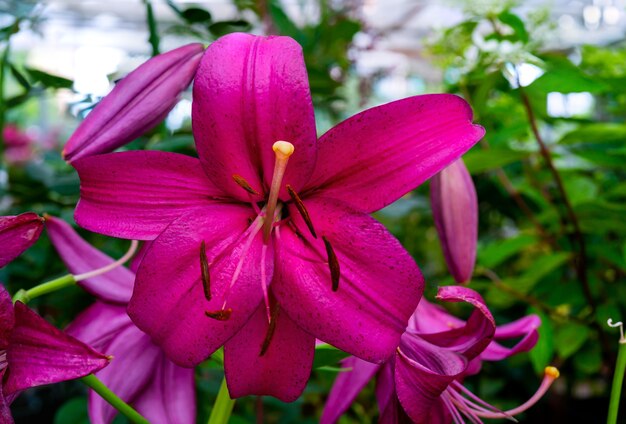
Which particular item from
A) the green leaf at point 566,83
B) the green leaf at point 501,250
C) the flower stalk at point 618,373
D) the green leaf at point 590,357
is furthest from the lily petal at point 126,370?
the green leaf at point 590,357

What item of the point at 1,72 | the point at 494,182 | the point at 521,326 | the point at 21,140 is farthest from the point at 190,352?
the point at 21,140

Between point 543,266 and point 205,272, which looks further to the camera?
point 543,266

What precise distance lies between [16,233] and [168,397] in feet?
0.44

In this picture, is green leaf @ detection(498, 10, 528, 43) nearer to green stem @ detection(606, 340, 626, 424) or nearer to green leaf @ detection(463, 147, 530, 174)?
green leaf @ detection(463, 147, 530, 174)

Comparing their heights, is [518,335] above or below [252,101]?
below

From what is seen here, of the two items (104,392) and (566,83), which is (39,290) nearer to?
(104,392)

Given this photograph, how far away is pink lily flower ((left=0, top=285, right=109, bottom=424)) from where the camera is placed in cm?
27

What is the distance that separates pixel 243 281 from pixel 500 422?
26.7 inches

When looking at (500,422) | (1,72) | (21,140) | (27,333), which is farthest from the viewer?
(21,140)

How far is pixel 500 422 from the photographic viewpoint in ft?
2.87

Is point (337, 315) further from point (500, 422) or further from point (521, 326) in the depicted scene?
point (500, 422)

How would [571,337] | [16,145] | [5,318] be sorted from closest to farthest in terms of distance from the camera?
[5,318]
[571,337]
[16,145]

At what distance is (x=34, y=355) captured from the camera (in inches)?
10.8

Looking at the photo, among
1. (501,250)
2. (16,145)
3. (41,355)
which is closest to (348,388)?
(41,355)
